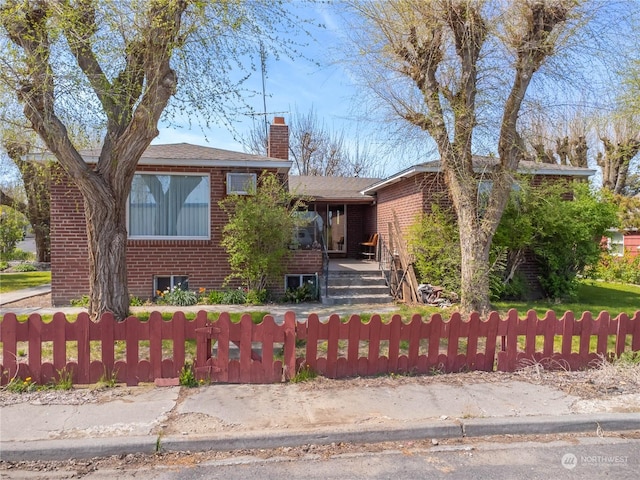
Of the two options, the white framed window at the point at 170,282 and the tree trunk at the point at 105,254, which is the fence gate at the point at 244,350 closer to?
the tree trunk at the point at 105,254

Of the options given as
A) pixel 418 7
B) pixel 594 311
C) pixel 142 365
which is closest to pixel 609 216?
pixel 594 311

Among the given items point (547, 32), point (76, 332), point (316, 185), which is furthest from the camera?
point (316, 185)

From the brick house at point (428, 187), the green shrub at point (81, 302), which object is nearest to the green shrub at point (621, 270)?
the brick house at point (428, 187)

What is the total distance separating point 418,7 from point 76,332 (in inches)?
263

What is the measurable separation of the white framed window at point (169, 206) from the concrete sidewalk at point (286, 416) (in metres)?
5.90

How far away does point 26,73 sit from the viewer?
5609mm

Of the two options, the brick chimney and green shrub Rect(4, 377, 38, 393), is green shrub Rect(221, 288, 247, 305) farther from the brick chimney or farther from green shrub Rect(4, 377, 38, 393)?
green shrub Rect(4, 377, 38, 393)

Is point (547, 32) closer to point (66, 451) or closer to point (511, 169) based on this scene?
point (511, 169)

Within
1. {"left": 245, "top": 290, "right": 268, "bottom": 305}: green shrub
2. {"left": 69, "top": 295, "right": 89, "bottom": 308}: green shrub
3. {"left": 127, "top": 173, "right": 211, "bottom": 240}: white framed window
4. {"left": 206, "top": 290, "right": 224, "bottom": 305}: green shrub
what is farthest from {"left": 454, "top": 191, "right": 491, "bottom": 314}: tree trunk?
{"left": 69, "top": 295, "right": 89, "bottom": 308}: green shrub

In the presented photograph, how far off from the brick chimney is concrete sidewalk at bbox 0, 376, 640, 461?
7565mm

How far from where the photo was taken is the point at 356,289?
402 inches

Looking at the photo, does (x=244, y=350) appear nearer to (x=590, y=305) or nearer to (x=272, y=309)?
(x=272, y=309)

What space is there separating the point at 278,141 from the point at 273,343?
7.32 m

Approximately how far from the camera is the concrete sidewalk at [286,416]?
368 centimetres
